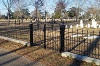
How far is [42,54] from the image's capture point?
8.54m

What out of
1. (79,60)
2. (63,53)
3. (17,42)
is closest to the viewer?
(79,60)

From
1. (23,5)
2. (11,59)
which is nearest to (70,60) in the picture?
(11,59)

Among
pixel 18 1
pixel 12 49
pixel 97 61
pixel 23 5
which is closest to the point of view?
pixel 97 61

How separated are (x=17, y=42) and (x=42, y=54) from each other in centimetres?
347

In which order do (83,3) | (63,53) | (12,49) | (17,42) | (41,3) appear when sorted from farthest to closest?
1. (83,3)
2. (41,3)
3. (17,42)
4. (12,49)
5. (63,53)

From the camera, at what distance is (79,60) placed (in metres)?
7.36

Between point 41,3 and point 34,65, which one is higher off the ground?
point 41,3

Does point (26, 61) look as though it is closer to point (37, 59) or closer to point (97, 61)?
point (37, 59)

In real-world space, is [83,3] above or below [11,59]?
above

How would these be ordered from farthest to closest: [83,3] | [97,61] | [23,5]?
[83,3] → [23,5] → [97,61]

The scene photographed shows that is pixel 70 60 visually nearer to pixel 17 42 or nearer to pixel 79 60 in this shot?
pixel 79 60

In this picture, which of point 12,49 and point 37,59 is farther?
point 12,49

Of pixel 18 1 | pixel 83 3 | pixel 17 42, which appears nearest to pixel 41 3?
pixel 18 1

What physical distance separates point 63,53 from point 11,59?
6.31 ft
